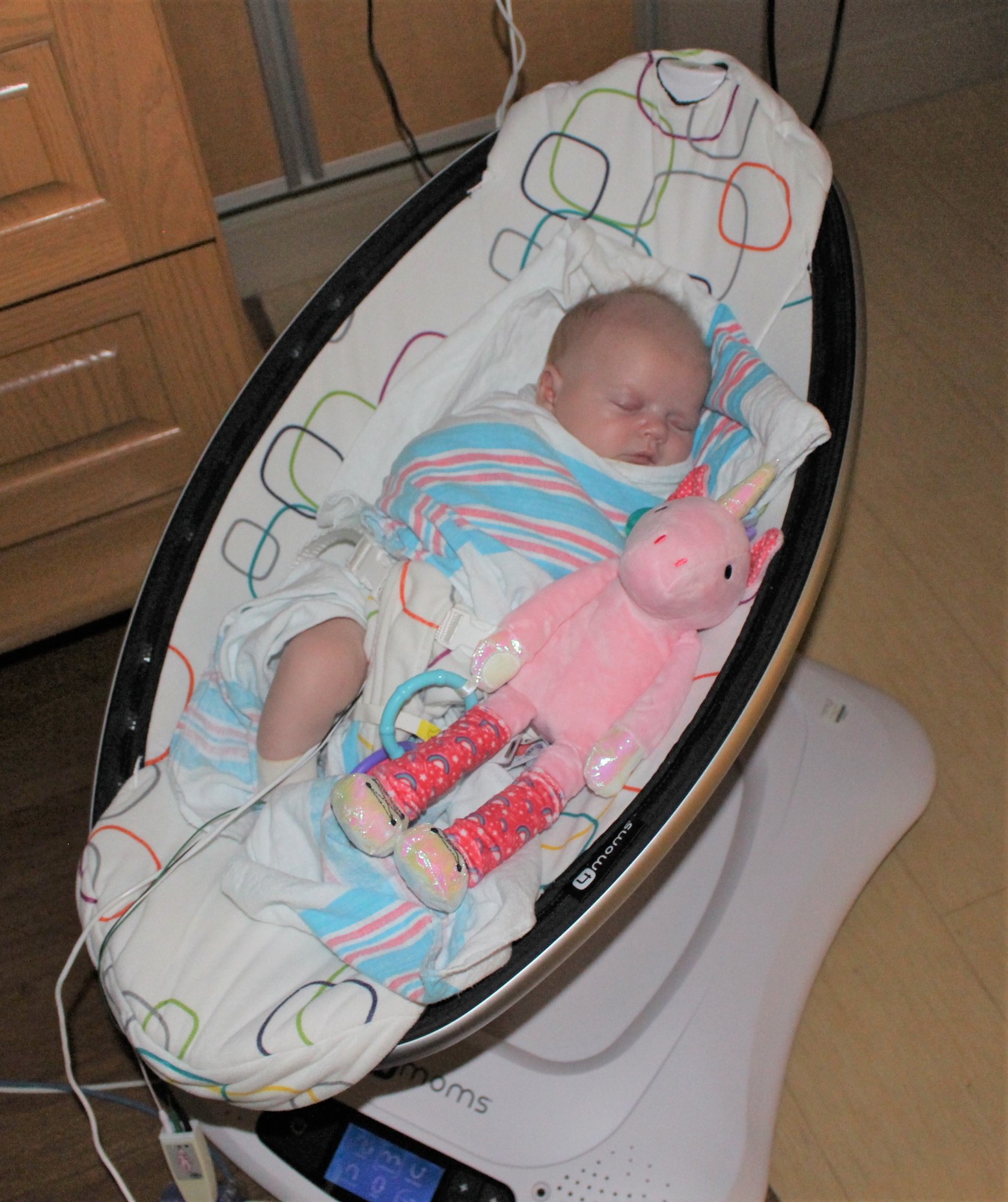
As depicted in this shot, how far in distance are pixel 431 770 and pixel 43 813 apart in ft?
2.18

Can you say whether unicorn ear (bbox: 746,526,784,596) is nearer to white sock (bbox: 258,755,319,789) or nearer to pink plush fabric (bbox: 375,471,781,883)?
pink plush fabric (bbox: 375,471,781,883)

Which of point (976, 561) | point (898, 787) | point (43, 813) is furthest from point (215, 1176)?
point (976, 561)

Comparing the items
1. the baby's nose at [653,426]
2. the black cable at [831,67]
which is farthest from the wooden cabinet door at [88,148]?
the black cable at [831,67]

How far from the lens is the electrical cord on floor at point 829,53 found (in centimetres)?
177

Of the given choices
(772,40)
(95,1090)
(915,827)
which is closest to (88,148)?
(95,1090)

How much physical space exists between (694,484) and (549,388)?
0.76ft

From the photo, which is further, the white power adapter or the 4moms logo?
the white power adapter

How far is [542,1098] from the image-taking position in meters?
0.99

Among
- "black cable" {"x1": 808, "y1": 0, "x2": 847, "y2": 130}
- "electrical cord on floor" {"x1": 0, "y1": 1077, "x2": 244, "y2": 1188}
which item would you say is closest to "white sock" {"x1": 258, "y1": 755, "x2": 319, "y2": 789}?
"electrical cord on floor" {"x1": 0, "y1": 1077, "x2": 244, "y2": 1188}

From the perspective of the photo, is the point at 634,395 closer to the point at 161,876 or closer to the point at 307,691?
the point at 307,691

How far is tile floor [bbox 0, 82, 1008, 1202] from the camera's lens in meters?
1.07

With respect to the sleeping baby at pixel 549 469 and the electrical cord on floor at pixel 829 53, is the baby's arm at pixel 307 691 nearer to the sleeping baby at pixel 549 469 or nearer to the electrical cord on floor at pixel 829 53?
the sleeping baby at pixel 549 469

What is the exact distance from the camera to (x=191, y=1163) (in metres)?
0.98

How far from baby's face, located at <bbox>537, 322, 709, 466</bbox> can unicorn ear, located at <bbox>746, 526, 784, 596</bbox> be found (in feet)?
0.81
